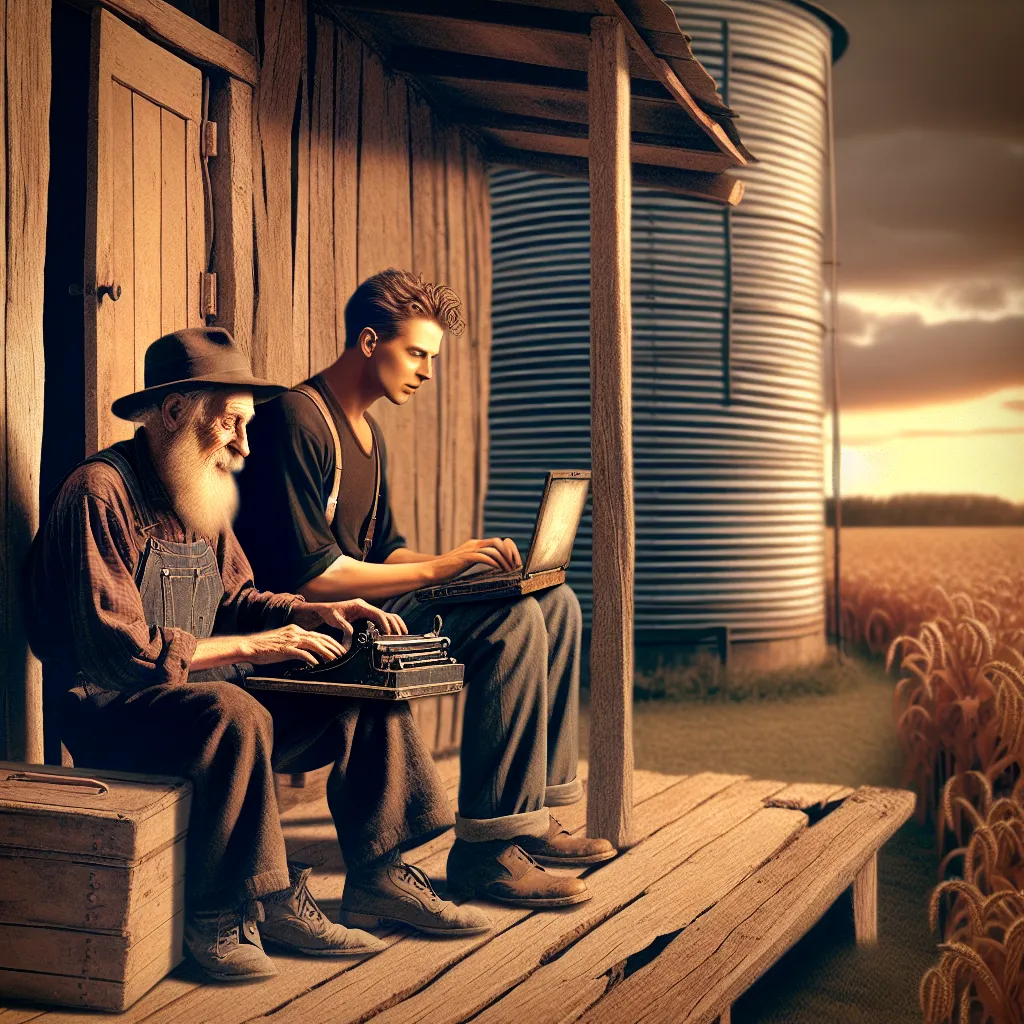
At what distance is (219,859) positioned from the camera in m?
3.11

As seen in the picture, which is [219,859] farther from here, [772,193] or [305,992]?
[772,193]

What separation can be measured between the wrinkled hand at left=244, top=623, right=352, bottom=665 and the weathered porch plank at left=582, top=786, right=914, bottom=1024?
1.12 m

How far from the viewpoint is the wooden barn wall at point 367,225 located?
189 inches

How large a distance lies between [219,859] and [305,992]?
0.38 meters

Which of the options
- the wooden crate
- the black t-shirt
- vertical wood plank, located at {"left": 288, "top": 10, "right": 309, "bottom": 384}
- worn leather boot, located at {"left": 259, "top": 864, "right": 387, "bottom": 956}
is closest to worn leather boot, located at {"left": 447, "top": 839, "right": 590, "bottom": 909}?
worn leather boot, located at {"left": 259, "top": 864, "right": 387, "bottom": 956}

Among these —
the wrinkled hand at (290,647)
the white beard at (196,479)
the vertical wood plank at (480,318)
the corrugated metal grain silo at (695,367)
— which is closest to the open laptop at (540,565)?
the wrinkled hand at (290,647)

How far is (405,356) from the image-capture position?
13.7 feet

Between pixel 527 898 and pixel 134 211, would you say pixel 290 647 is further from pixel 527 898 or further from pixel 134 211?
pixel 134 211

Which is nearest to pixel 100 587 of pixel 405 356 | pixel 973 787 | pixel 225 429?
pixel 225 429

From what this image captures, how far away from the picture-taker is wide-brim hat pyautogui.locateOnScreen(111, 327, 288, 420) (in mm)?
3410

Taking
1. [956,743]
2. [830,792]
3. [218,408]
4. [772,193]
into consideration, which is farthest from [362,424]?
[772,193]

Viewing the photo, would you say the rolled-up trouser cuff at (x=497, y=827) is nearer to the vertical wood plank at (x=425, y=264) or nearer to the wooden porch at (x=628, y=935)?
the wooden porch at (x=628, y=935)

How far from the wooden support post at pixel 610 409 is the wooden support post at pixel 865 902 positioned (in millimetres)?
1566

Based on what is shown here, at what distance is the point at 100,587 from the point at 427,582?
1.20m
